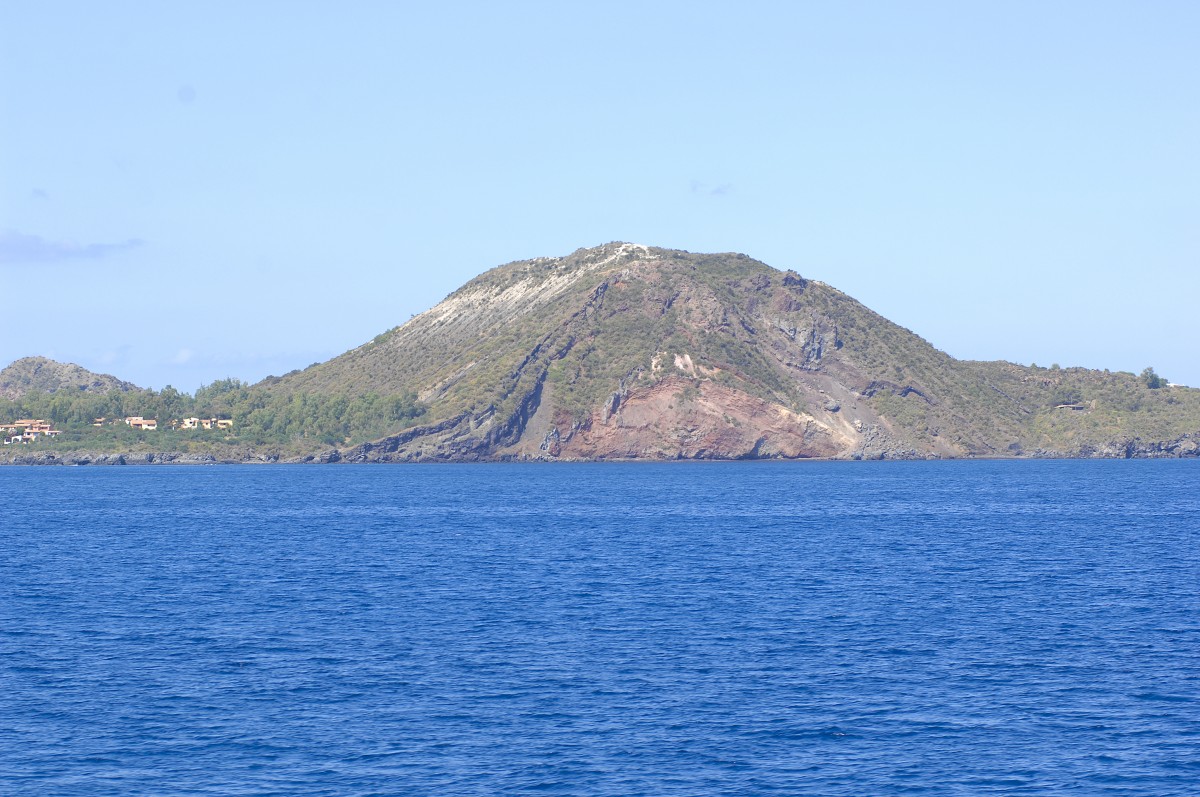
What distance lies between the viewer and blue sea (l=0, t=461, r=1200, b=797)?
103 ft

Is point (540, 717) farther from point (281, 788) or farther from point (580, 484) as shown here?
point (580, 484)

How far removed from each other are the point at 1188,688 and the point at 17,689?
115 feet

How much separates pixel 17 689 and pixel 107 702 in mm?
3673

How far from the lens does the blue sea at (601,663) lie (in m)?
31.2

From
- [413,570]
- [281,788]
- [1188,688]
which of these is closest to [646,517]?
[413,570]

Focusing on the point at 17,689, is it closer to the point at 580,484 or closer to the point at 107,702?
the point at 107,702

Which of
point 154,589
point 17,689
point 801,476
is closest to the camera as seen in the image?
point 17,689

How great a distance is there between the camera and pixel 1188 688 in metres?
39.0

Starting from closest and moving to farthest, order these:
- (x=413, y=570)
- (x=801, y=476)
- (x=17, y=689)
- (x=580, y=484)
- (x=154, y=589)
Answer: (x=17, y=689) < (x=154, y=589) < (x=413, y=570) < (x=580, y=484) < (x=801, y=476)

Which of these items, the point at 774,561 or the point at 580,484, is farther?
the point at 580,484

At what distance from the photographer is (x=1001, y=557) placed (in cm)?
7500

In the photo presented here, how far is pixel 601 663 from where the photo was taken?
42.4 meters

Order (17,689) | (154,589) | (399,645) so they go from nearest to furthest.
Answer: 1. (17,689)
2. (399,645)
3. (154,589)

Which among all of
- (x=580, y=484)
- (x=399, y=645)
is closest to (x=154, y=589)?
(x=399, y=645)
